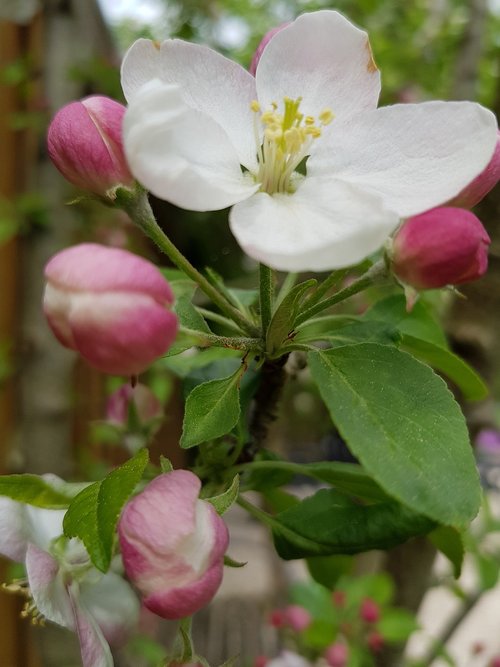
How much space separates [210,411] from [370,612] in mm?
1210

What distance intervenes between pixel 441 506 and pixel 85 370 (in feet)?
7.59

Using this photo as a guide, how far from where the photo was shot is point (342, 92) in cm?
59

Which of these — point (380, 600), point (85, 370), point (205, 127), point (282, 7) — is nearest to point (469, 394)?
point (205, 127)

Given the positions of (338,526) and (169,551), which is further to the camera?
(338,526)

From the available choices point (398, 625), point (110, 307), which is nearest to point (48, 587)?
point (110, 307)

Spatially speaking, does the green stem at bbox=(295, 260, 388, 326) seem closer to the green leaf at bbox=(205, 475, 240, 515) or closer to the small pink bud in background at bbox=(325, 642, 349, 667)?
the green leaf at bbox=(205, 475, 240, 515)

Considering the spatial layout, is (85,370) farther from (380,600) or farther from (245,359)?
(245,359)

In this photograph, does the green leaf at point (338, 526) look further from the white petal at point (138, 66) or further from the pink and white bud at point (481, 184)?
the white petal at point (138, 66)

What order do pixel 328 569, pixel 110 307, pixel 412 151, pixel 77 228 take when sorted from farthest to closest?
pixel 77 228
pixel 328 569
pixel 412 151
pixel 110 307

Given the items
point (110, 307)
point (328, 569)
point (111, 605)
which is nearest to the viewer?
point (110, 307)

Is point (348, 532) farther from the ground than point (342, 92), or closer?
closer

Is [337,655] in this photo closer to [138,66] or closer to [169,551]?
[169,551]

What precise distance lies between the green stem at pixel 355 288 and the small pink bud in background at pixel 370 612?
120 cm

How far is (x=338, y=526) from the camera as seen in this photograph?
0.60 metres
